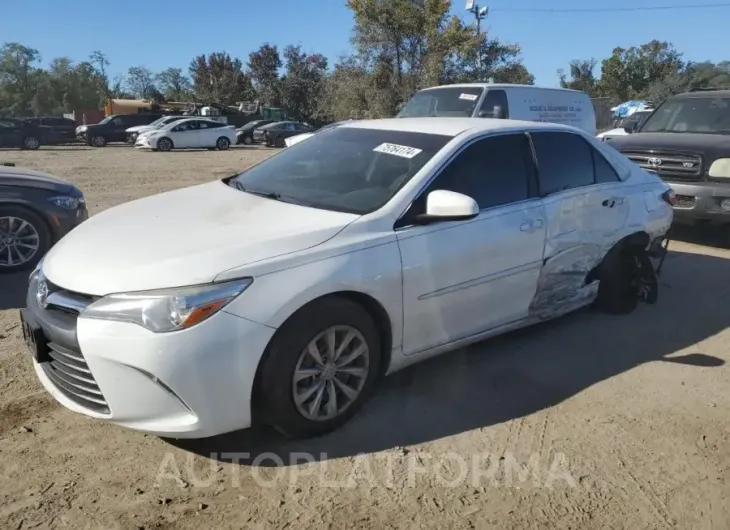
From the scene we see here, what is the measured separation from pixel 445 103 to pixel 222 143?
72.3 ft

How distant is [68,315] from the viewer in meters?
3.05

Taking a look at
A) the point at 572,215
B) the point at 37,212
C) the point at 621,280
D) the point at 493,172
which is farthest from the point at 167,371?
the point at 37,212

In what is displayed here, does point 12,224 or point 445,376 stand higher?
point 12,224

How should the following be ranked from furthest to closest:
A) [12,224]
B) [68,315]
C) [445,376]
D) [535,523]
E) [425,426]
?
[12,224] → [445,376] → [425,426] → [68,315] → [535,523]

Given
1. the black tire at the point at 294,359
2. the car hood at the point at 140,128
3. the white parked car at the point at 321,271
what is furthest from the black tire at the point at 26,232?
the car hood at the point at 140,128

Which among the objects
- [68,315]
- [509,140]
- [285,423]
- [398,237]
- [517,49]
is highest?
[517,49]

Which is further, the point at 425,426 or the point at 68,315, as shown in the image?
the point at 425,426

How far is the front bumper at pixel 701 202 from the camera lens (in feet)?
25.0

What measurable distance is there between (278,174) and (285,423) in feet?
6.04

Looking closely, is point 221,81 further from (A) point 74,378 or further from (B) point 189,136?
(A) point 74,378

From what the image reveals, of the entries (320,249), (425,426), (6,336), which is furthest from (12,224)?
(425,426)

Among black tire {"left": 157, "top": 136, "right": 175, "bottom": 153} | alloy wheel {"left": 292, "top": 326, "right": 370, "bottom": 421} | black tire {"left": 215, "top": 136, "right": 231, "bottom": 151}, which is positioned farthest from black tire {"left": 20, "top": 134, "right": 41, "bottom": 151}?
alloy wheel {"left": 292, "top": 326, "right": 370, "bottom": 421}

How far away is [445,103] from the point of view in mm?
11055

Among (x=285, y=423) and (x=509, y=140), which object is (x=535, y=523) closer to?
(x=285, y=423)
